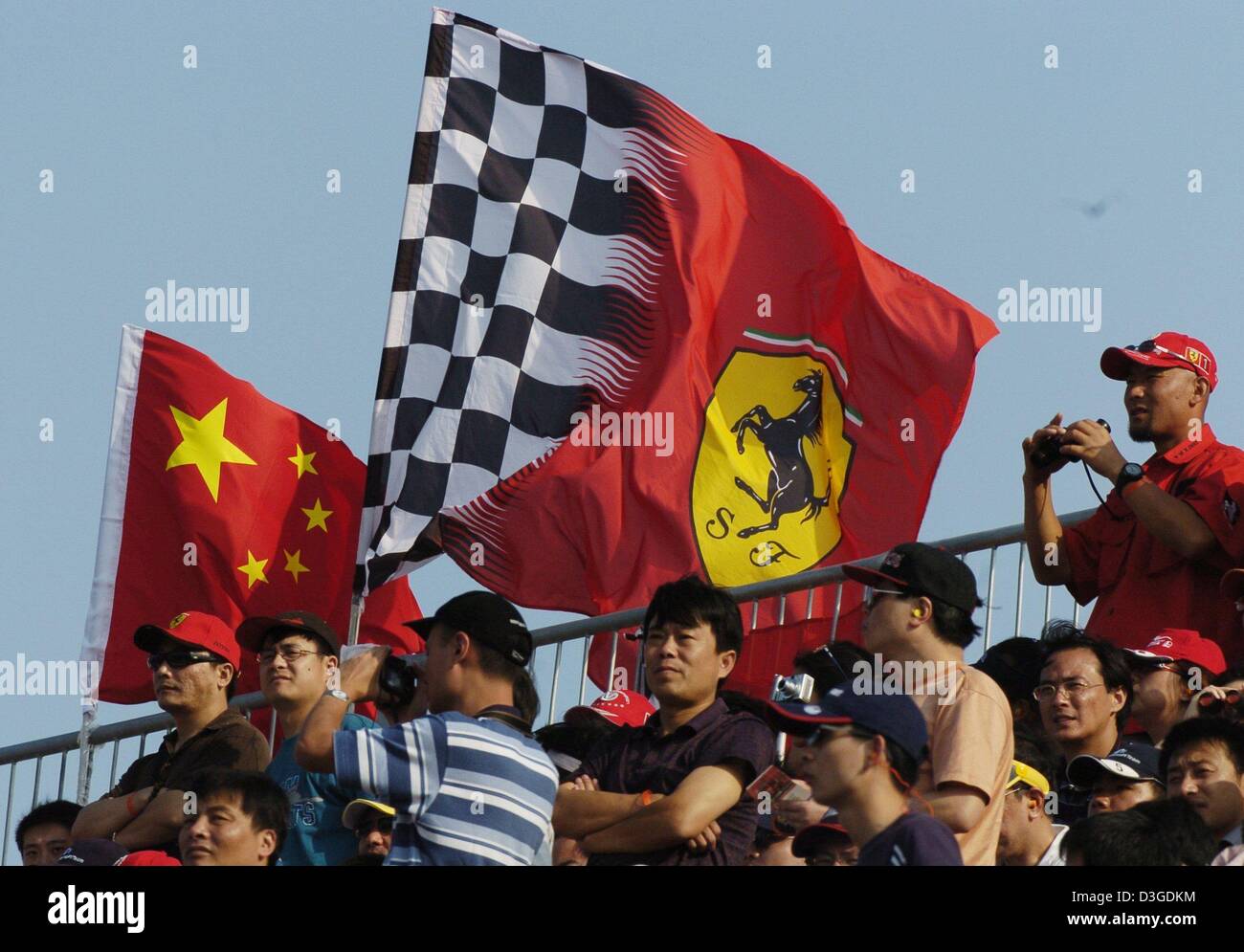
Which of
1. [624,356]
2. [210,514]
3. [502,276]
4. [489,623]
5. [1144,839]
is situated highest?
[502,276]

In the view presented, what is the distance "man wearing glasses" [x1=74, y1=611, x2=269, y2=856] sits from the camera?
7797mm

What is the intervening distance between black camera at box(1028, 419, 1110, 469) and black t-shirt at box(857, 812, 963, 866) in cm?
398

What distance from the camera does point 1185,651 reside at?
7.77 metres

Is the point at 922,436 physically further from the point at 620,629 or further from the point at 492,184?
the point at 492,184

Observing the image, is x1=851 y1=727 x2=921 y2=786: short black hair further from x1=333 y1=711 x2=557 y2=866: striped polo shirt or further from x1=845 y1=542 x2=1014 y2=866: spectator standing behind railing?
x1=333 y1=711 x2=557 y2=866: striped polo shirt

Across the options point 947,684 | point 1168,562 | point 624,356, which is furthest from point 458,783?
point 624,356

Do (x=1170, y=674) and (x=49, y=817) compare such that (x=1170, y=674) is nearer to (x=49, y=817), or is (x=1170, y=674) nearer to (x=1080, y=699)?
(x=1080, y=699)

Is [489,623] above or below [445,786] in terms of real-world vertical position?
above

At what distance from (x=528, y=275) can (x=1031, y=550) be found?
10.8 feet

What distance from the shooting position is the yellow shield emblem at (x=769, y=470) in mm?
10484

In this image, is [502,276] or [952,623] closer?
[952,623]

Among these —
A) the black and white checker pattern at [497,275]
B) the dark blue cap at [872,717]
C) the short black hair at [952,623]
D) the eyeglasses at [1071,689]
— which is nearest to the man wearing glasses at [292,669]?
the black and white checker pattern at [497,275]

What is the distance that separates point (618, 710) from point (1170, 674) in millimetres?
2001

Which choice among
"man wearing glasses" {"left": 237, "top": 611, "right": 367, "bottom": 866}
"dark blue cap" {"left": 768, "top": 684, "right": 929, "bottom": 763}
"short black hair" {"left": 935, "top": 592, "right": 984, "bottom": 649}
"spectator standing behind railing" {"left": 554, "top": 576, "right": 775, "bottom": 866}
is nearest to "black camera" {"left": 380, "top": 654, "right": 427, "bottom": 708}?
"man wearing glasses" {"left": 237, "top": 611, "right": 367, "bottom": 866}
